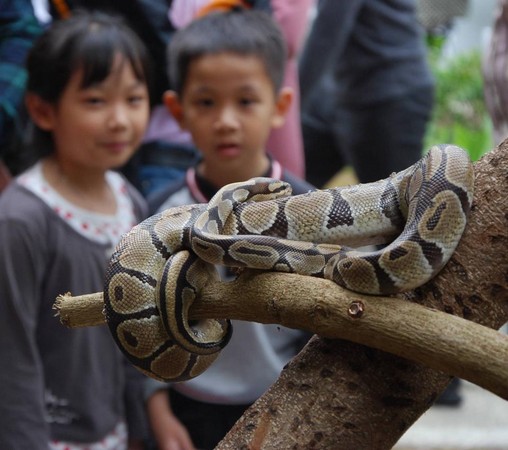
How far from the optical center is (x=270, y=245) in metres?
1.20

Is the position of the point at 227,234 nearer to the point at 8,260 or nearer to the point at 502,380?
the point at 502,380

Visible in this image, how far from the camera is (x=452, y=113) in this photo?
7180 millimetres

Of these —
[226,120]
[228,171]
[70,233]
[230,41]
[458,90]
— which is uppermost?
[230,41]

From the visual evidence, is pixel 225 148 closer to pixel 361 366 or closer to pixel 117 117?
pixel 117 117

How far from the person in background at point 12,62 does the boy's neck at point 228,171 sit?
26.6 inches

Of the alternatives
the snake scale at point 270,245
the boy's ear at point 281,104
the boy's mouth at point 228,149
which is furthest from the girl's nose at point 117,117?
A: the snake scale at point 270,245

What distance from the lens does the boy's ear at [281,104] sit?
8.01ft

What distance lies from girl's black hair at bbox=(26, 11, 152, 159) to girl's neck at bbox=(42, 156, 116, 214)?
127mm

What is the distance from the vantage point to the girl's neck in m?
2.16

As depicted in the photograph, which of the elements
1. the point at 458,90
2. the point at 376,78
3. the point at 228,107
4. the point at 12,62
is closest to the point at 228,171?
the point at 228,107

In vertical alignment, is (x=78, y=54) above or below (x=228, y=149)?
above

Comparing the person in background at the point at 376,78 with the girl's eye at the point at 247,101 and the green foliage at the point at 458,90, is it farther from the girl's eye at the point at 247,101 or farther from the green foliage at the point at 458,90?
the green foliage at the point at 458,90

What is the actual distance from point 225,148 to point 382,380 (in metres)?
1.08

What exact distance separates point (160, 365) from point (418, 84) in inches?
88.4
